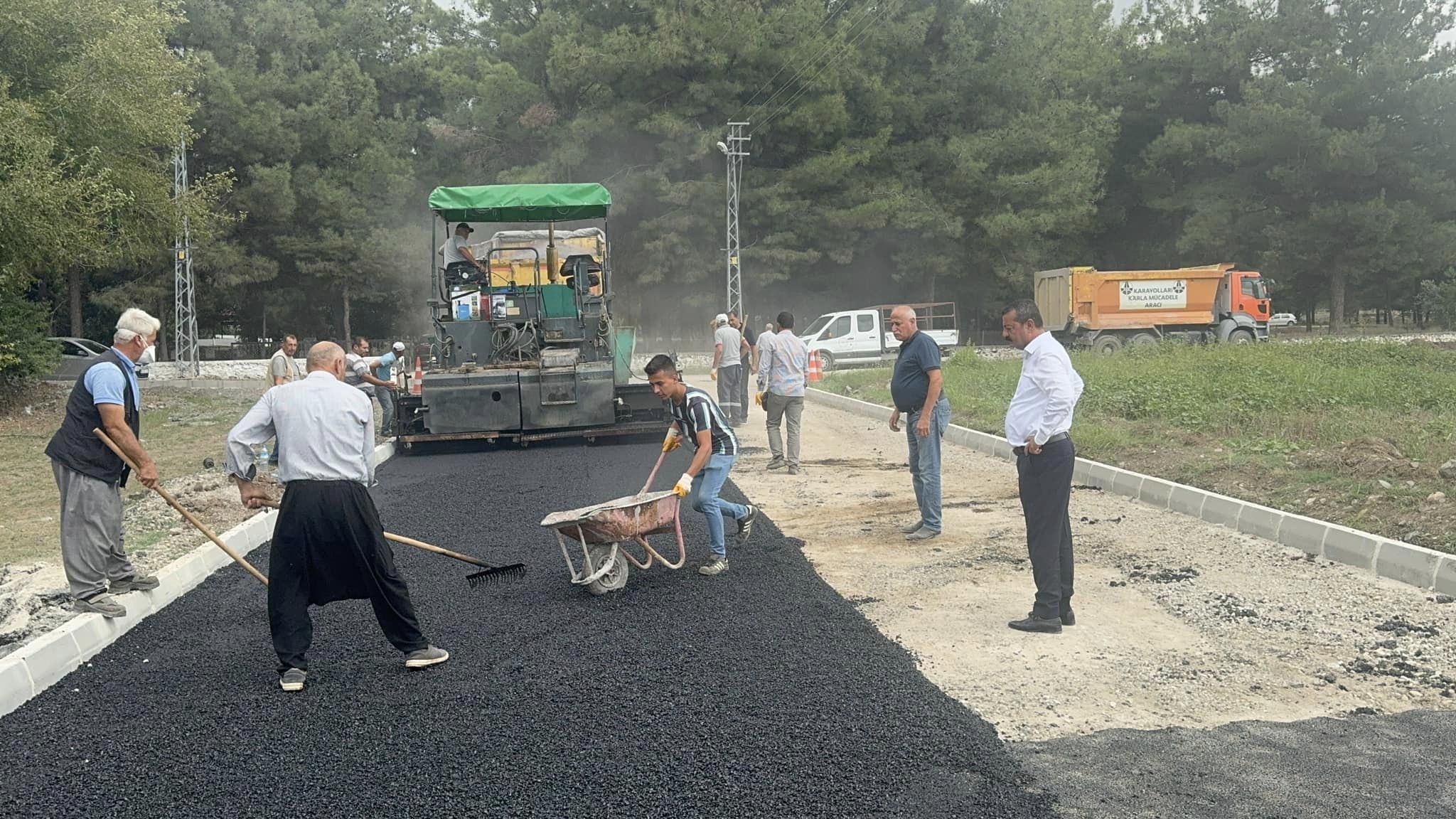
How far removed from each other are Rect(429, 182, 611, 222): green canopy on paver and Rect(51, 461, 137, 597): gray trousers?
8.39m

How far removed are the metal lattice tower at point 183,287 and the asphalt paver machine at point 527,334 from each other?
36.8ft

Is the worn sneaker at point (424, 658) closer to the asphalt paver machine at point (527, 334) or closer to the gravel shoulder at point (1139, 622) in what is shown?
the gravel shoulder at point (1139, 622)

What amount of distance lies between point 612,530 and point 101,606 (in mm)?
2538

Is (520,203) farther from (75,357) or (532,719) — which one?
(75,357)

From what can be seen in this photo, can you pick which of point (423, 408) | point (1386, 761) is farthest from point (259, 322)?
point (1386, 761)

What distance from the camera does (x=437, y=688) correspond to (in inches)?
180

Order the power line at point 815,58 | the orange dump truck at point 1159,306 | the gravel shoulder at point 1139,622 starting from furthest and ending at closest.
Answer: the power line at point 815,58 < the orange dump truck at point 1159,306 < the gravel shoulder at point 1139,622

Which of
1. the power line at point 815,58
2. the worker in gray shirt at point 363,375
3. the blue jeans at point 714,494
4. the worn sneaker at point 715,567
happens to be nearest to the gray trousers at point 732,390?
the worker in gray shirt at point 363,375

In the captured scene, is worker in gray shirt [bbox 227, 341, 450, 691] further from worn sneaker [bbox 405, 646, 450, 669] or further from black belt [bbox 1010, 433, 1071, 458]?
black belt [bbox 1010, 433, 1071, 458]

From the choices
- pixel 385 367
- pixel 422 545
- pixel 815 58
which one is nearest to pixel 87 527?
pixel 422 545

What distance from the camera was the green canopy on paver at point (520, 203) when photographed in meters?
13.6

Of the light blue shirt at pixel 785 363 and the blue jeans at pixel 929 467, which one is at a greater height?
the light blue shirt at pixel 785 363

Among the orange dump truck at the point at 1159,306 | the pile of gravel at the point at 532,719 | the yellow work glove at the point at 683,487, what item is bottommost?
the pile of gravel at the point at 532,719

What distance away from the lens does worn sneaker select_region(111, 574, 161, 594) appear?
19.3ft
